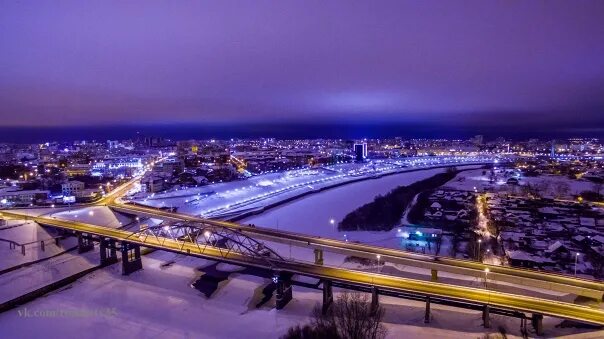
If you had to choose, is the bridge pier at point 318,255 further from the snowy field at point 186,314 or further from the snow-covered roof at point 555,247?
the snow-covered roof at point 555,247

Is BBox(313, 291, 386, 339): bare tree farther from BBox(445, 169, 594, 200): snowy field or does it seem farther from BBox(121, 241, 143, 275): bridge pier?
BBox(445, 169, 594, 200): snowy field

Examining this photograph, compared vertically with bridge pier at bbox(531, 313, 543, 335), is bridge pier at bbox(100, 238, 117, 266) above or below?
above

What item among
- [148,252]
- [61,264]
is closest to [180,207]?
[148,252]

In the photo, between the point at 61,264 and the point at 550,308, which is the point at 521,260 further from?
the point at 61,264

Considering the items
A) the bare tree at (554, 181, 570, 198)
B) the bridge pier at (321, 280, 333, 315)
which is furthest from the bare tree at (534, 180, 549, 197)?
the bridge pier at (321, 280, 333, 315)

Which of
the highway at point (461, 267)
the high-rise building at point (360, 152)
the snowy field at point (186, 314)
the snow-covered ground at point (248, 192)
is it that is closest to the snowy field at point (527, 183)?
the snow-covered ground at point (248, 192)

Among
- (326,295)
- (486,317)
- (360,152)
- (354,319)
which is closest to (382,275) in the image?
(326,295)
